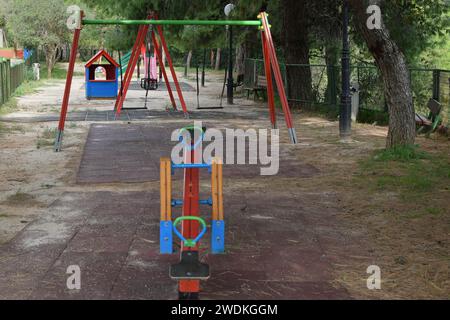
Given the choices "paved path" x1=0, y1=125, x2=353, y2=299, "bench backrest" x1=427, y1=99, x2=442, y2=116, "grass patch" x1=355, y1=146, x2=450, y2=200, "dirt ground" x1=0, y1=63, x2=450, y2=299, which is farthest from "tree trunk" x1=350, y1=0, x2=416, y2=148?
"bench backrest" x1=427, y1=99, x2=442, y2=116

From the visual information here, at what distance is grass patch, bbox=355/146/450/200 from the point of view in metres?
9.06

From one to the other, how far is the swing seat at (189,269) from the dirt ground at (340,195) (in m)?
1.26

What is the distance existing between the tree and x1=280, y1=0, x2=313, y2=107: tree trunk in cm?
2280

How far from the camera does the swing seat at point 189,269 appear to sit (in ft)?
15.0

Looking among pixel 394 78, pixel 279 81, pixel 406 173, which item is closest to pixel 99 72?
pixel 279 81

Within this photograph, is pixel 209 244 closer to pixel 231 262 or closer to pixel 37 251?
pixel 231 262

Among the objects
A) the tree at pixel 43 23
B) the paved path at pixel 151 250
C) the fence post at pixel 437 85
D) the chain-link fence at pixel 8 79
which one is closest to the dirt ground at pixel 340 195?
the paved path at pixel 151 250

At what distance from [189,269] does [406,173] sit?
20.6 ft

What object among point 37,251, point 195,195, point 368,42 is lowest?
point 37,251

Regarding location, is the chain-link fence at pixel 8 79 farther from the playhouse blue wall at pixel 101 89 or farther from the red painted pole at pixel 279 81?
the red painted pole at pixel 279 81

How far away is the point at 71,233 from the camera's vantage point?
6809mm

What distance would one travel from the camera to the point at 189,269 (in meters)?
4.64

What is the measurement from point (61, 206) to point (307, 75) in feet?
48.6
